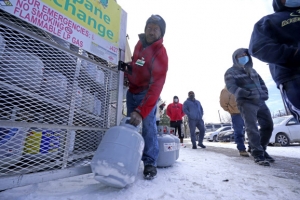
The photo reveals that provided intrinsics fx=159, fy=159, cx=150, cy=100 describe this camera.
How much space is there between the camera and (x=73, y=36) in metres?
1.42

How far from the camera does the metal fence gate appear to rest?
1130 millimetres

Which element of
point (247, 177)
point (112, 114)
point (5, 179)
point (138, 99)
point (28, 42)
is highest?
point (28, 42)

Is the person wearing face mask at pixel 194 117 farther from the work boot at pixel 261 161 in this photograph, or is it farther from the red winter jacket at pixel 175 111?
the work boot at pixel 261 161

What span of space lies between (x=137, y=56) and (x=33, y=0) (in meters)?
0.98

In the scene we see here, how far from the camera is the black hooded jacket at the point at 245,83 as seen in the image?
96.7 inches

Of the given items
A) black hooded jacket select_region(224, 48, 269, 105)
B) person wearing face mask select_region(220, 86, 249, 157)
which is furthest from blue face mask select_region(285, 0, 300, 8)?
person wearing face mask select_region(220, 86, 249, 157)

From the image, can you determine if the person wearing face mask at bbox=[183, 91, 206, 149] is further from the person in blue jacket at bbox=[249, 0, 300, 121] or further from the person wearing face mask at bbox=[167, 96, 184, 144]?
the person in blue jacket at bbox=[249, 0, 300, 121]

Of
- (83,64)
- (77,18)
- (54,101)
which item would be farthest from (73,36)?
(54,101)

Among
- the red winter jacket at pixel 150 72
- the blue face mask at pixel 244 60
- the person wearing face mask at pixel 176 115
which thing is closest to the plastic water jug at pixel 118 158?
the red winter jacket at pixel 150 72

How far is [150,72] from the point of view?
169 cm

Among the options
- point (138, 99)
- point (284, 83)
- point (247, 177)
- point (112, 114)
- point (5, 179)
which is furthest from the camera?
point (112, 114)

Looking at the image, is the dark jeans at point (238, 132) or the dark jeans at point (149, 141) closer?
the dark jeans at point (149, 141)

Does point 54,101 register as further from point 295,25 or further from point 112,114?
point 295,25

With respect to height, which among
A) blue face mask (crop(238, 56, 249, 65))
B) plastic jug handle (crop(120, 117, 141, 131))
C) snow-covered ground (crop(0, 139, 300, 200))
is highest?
blue face mask (crop(238, 56, 249, 65))
